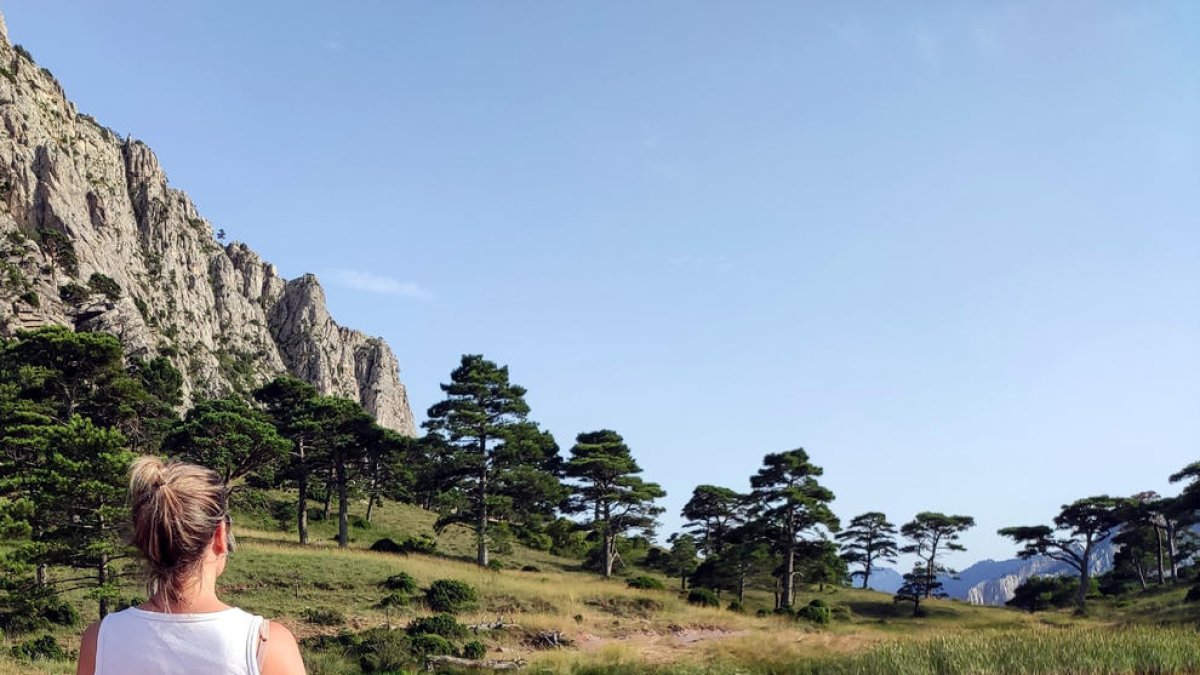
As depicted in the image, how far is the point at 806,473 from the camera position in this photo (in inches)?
1997

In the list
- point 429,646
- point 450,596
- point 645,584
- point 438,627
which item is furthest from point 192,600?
point 645,584

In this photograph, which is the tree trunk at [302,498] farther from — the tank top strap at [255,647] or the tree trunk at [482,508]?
the tank top strap at [255,647]

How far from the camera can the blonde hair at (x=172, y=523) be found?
2404mm

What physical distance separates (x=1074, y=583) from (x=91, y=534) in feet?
236

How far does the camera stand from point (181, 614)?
2332mm

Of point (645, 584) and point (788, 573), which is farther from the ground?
point (788, 573)

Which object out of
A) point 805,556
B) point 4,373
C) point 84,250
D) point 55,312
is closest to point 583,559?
point 805,556

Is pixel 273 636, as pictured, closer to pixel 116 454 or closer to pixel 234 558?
pixel 116 454

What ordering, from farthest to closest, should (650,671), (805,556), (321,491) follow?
(321,491) → (805,556) → (650,671)

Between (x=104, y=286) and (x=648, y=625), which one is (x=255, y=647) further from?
(x=104, y=286)

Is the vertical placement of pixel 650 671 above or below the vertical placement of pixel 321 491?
below

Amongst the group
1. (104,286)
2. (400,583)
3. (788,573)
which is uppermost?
(104,286)

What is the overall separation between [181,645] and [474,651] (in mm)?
24941

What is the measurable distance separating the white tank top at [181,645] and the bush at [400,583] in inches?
1321
